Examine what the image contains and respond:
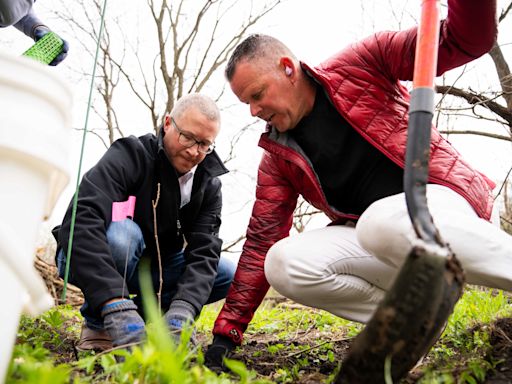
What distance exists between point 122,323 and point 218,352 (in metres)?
0.46

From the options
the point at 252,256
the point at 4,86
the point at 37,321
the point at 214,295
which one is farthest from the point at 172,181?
the point at 4,86

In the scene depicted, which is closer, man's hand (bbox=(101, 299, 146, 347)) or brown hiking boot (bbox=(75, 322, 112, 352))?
man's hand (bbox=(101, 299, 146, 347))

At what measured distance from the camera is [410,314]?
974mm

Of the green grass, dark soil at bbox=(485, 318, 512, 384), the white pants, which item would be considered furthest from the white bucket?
dark soil at bbox=(485, 318, 512, 384)

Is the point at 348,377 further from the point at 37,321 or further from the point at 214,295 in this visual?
the point at 37,321

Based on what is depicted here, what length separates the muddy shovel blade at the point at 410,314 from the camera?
0.97m

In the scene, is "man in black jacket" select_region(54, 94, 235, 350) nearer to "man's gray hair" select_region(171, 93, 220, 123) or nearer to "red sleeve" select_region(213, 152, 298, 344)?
"man's gray hair" select_region(171, 93, 220, 123)

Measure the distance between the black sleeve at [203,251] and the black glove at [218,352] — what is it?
0.19 meters

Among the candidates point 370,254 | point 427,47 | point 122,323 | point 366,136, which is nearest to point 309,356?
point 370,254

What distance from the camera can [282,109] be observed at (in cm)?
203

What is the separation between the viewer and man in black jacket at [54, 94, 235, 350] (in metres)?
1.89

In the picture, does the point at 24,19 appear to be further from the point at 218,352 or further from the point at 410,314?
the point at 410,314

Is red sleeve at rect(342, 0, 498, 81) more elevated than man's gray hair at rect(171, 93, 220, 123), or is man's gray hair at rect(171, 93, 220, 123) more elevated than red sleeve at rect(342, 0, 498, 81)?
red sleeve at rect(342, 0, 498, 81)

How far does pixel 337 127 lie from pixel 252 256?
704 millimetres
